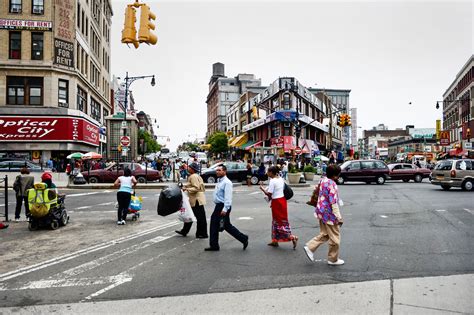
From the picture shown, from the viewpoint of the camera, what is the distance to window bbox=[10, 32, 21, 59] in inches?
1329

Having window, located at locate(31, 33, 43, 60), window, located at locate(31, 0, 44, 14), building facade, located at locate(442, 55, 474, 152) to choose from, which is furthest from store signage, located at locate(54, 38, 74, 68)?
building facade, located at locate(442, 55, 474, 152)

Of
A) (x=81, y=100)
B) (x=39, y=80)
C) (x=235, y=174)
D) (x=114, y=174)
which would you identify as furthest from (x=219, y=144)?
(x=114, y=174)

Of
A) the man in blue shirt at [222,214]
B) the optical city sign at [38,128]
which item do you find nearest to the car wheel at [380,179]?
the man in blue shirt at [222,214]

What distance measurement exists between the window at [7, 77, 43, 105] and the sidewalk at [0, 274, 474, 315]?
33.4 meters

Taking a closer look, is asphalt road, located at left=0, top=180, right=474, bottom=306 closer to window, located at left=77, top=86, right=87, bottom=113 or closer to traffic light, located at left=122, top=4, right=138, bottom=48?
traffic light, located at left=122, top=4, right=138, bottom=48

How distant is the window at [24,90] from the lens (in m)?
34.0

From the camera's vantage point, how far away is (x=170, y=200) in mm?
9297

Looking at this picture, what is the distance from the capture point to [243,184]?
2794 centimetres

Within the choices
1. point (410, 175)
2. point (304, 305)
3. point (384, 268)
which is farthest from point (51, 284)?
point (410, 175)

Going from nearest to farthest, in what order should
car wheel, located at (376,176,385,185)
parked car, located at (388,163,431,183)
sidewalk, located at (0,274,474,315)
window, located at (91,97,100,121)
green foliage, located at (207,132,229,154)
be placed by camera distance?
sidewalk, located at (0,274,474,315)
car wheel, located at (376,176,385,185)
parked car, located at (388,163,431,183)
window, located at (91,97,100,121)
green foliage, located at (207,132,229,154)

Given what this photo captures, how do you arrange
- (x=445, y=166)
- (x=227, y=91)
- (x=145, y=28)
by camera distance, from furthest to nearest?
(x=227, y=91) → (x=445, y=166) → (x=145, y=28)

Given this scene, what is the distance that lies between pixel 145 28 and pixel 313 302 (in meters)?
8.62

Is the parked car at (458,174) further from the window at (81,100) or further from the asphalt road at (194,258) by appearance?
the window at (81,100)

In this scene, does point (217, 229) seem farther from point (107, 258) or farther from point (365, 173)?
point (365, 173)
